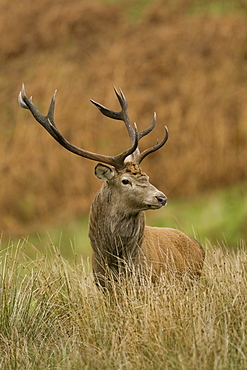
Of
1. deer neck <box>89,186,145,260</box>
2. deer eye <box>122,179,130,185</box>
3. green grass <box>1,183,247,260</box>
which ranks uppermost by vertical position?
green grass <box>1,183,247,260</box>

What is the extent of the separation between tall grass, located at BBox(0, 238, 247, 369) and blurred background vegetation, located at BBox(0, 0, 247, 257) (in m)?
7.67

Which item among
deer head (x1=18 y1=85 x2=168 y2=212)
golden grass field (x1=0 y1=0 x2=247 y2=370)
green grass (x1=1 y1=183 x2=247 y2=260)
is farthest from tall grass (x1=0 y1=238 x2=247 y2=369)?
green grass (x1=1 y1=183 x2=247 y2=260)

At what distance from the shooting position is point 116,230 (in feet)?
25.9

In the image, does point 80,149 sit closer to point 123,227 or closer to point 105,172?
point 105,172

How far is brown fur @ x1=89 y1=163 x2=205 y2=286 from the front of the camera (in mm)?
7816

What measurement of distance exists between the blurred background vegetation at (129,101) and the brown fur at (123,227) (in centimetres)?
705

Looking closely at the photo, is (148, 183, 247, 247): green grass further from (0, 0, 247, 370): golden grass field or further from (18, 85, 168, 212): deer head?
(18, 85, 168, 212): deer head

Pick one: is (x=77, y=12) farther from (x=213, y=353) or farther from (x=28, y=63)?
(x=213, y=353)

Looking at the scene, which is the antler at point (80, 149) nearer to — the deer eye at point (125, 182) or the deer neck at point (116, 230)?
the deer eye at point (125, 182)

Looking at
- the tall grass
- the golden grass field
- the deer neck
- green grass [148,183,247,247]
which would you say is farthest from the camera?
green grass [148,183,247,247]

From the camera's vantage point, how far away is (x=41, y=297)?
7.20 meters

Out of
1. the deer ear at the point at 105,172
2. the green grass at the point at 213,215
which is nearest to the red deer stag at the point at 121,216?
the deer ear at the point at 105,172

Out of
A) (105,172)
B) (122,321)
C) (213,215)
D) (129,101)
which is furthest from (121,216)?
(129,101)

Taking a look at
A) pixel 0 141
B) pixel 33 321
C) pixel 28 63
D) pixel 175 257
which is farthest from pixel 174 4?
pixel 33 321
